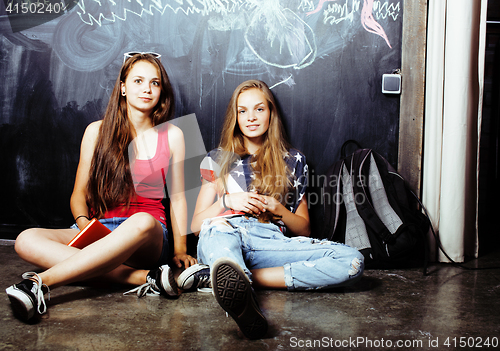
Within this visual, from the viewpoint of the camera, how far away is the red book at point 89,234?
4.88ft

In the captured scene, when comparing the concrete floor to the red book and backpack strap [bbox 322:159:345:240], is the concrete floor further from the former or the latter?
backpack strap [bbox 322:159:345:240]

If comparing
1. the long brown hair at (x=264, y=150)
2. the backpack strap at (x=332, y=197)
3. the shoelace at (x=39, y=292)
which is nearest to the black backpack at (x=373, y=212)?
the backpack strap at (x=332, y=197)

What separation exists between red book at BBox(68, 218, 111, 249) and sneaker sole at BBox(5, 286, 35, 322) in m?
0.31

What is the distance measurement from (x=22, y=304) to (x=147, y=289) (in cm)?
46

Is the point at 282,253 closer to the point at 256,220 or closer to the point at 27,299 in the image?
the point at 256,220

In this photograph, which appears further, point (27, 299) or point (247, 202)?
point (247, 202)

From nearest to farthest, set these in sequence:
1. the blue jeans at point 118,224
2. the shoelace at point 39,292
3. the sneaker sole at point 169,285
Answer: the shoelace at point 39,292 < the sneaker sole at point 169,285 < the blue jeans at point 118,224

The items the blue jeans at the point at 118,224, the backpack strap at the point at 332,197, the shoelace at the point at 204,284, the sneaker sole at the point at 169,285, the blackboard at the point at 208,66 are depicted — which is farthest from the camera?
the blackboard at the point at 208,66

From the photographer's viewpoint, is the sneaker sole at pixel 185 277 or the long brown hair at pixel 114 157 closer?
the sneaker sole at pixel 185 277

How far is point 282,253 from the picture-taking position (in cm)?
161

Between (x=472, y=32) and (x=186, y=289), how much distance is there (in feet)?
6.73

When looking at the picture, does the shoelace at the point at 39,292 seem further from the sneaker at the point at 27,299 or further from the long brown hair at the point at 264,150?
the long brown hair at the point at 264,150

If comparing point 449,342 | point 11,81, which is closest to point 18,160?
point 11,81

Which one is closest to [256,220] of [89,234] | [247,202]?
[247,202]
